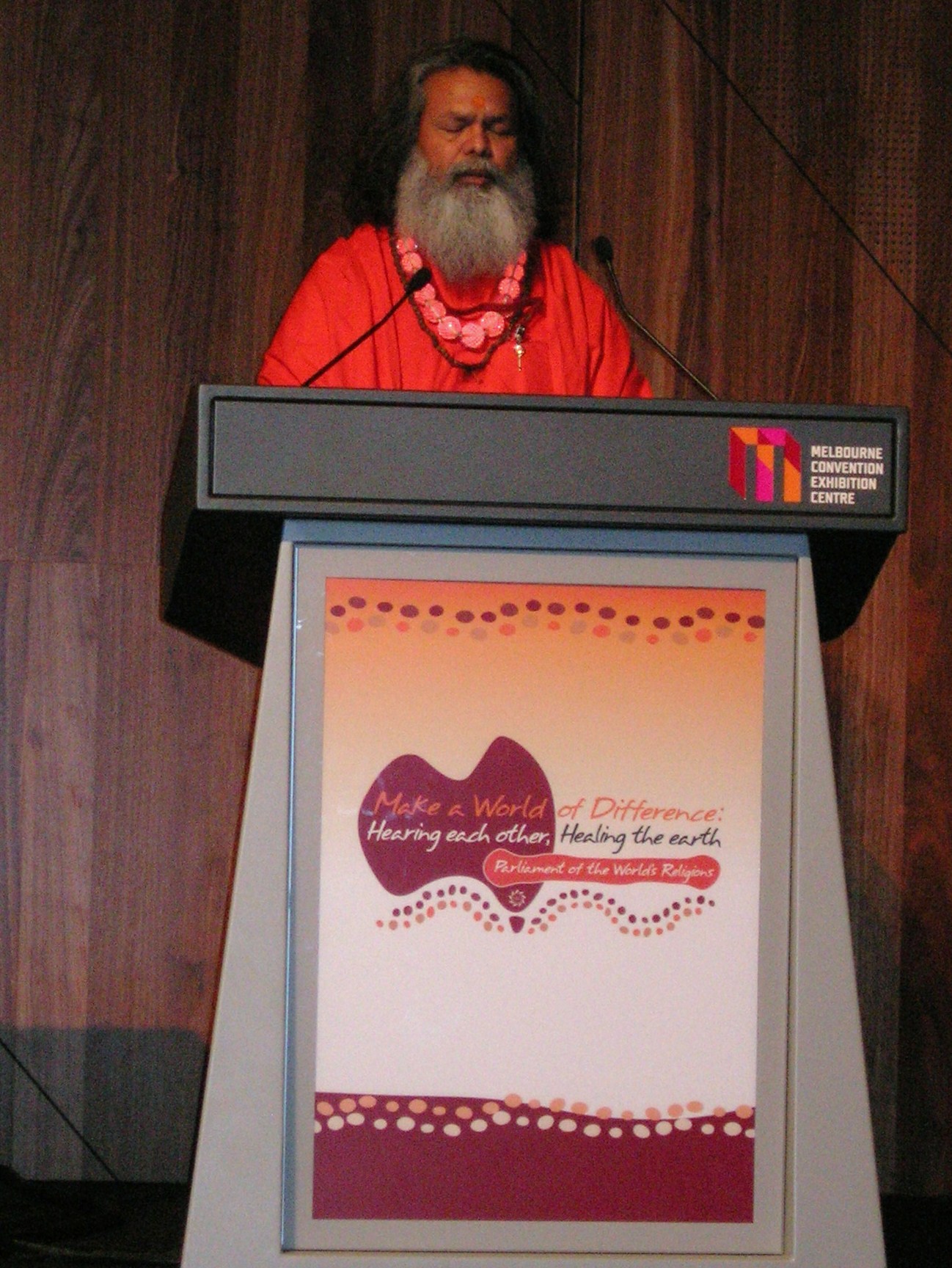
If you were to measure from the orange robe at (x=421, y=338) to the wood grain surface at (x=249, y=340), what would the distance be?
0.23 m

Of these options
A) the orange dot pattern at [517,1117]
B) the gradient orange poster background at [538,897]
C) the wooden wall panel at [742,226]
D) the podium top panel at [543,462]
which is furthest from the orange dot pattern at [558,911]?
the wooden wall panel at [742,226]

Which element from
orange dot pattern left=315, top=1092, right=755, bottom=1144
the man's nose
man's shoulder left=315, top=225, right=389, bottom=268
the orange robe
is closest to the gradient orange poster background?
orange dot pattern left=315, top=1092, right=755, bottom=1144

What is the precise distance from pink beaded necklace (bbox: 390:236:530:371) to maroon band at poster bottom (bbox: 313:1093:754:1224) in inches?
50.8

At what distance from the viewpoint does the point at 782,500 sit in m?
1.06

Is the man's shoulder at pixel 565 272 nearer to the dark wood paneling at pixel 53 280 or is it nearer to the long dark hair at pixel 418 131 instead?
the long dark hair at pixel 418 131

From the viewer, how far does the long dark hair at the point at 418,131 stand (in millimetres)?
2260

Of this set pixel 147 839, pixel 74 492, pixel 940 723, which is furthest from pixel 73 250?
pixel 940 723

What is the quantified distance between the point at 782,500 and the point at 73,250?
164cm

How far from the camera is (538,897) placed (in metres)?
1.07

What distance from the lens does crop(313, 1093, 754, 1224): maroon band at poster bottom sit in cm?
105

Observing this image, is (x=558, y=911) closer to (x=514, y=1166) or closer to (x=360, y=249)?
(x=514, y=1166)

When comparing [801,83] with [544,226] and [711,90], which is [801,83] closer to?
[711,90]

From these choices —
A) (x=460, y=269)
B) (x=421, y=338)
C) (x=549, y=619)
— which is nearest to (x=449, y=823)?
(x=549, y=619)

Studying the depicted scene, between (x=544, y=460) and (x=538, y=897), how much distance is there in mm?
313
